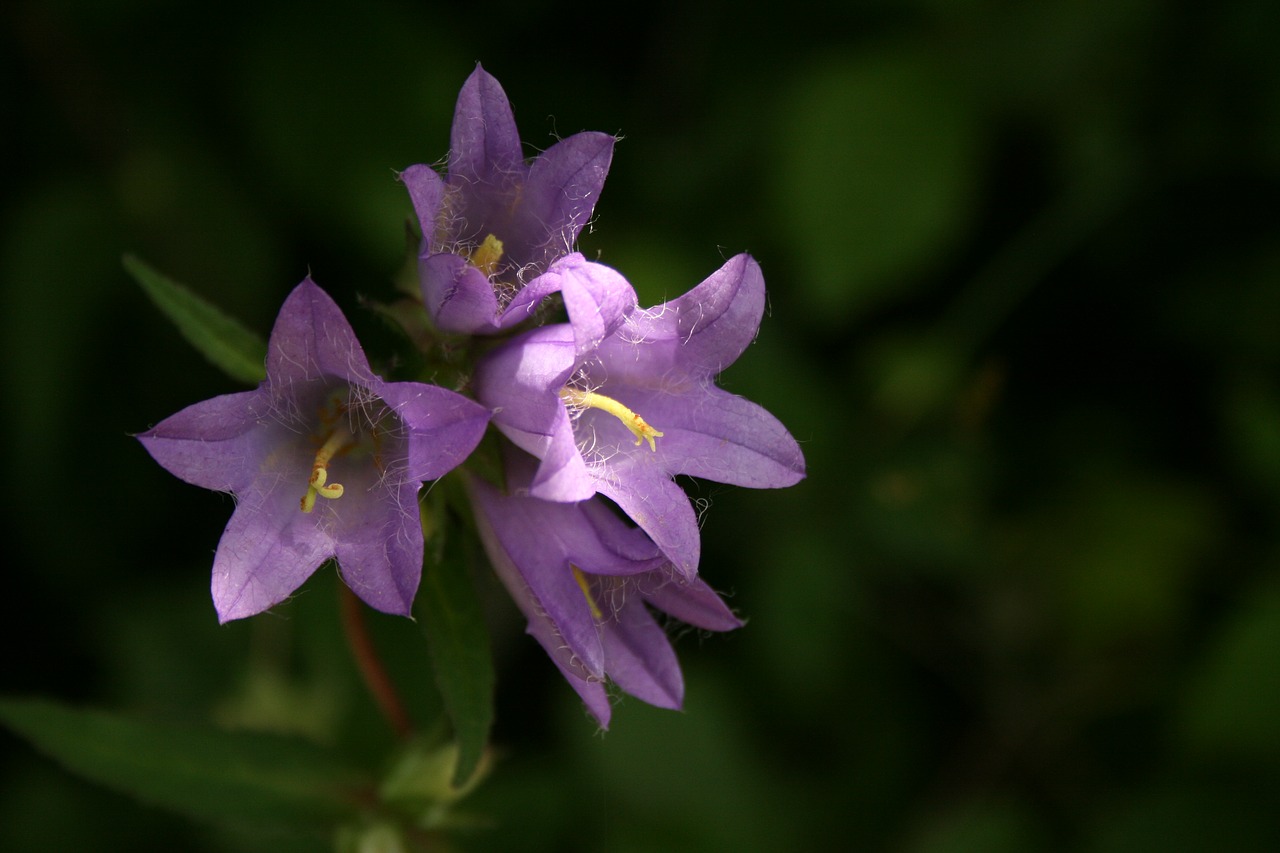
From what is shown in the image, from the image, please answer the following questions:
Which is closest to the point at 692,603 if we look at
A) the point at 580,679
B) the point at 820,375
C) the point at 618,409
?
the point at 580,679

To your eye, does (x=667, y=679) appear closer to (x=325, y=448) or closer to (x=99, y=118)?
(x=325, y=448)

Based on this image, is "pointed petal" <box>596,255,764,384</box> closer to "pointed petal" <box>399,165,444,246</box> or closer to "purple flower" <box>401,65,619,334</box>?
"purple flower" <box>401,65,619,334</box>

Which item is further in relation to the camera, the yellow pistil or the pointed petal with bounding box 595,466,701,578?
the yellow pistil

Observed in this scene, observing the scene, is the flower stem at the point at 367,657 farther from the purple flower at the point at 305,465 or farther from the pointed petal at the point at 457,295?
the pointed petal at the point at 457,295

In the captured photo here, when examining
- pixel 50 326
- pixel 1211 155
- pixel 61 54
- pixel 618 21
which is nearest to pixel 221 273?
pixel 50 326

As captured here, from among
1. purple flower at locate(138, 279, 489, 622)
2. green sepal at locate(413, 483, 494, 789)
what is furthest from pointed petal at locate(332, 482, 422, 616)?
green sepal at locate(413, 483, 494, 789)

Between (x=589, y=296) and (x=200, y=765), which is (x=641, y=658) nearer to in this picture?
(x=589, y=296)
